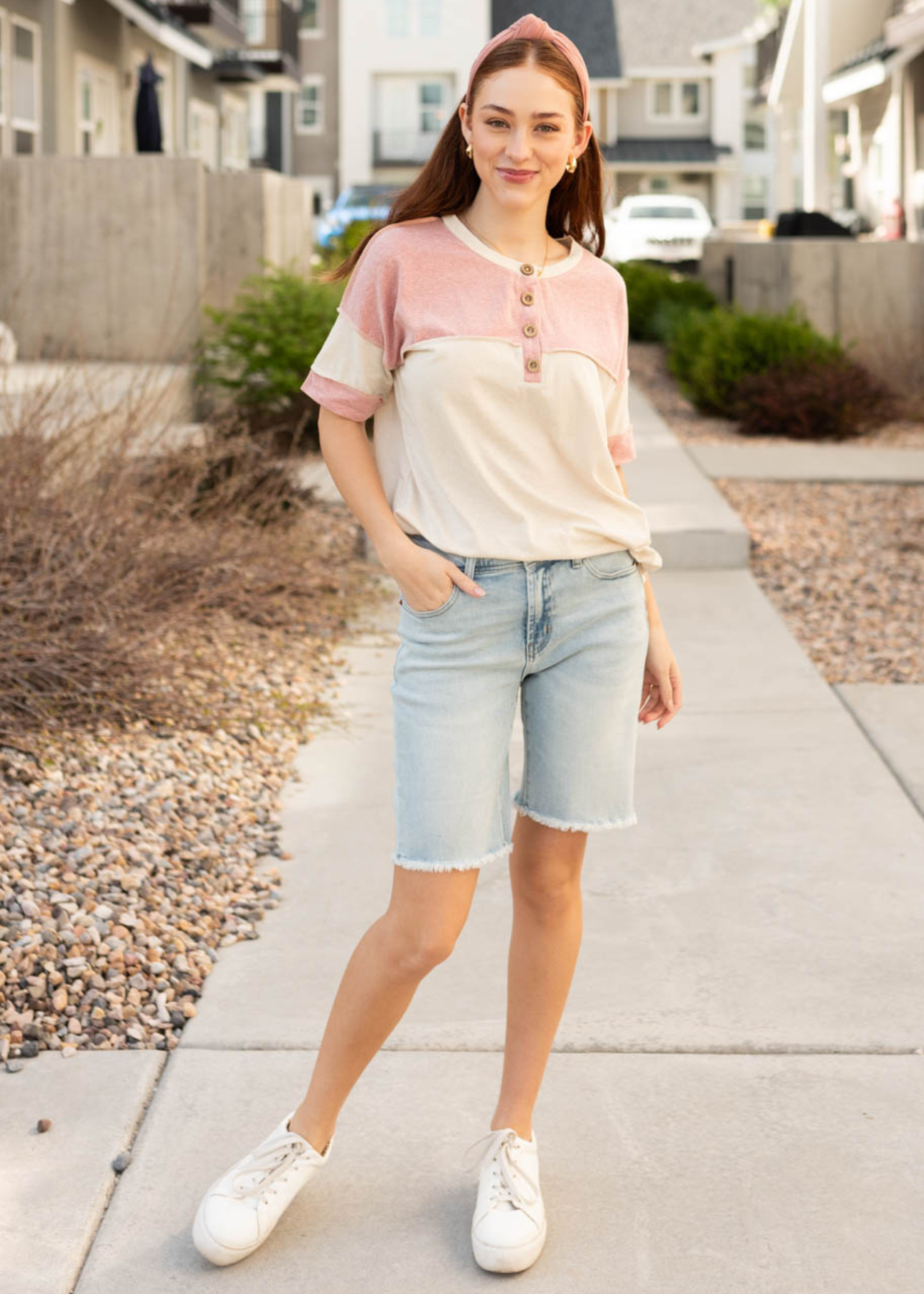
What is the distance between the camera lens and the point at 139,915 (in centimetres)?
367

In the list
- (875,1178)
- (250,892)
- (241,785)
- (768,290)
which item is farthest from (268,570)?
(768,290)

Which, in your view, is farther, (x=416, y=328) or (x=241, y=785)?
(x=241, y=785)

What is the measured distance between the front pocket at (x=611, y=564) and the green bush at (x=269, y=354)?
22.9 ft

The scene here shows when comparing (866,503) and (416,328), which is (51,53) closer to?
(866,503)

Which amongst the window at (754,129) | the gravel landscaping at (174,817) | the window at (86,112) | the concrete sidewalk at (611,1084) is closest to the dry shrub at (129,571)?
the gravel landscaping at (174,817)

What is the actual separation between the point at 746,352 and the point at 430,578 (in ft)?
34.5

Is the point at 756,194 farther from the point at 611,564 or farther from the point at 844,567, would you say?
the point at 611,564

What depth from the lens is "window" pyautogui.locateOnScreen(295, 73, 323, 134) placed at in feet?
150

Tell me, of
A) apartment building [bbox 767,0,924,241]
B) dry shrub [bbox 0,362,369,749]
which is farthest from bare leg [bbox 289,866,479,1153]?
apartment building [bbox 767,0,924,241]

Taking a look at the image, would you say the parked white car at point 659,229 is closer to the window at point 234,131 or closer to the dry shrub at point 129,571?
the window at point 234,131

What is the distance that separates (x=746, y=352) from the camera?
12391 millimetres

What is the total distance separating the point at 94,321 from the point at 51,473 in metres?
5.87

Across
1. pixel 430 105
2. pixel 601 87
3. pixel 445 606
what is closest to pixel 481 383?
pixel 445 606

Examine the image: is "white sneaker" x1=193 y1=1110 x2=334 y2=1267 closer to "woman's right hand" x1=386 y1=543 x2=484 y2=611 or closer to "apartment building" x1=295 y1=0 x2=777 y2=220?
"woman's right hand" x1=386 y1=543 x2=484 y2=611
